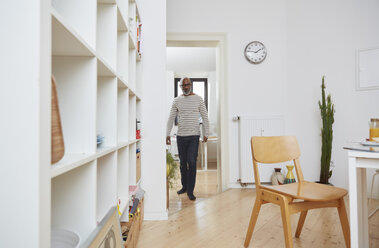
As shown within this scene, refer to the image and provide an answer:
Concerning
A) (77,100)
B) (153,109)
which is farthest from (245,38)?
(77,100)

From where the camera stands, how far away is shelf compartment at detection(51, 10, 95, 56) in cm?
58

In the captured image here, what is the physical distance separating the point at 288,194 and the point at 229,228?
2.43 ft

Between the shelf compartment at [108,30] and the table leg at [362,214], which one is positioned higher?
the shelf compartment at [108,30]

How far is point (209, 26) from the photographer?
3359mm

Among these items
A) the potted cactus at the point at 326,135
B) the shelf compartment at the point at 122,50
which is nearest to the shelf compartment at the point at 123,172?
the shelf compartment at the point at 122,50

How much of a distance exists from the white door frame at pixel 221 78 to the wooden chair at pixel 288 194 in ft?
5.38

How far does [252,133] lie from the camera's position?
320cm

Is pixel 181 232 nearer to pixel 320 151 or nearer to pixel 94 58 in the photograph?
pixel 94 58

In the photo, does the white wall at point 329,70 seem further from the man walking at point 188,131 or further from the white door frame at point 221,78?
the man walking at point 188,131

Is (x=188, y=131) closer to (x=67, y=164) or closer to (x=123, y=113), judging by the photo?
(x=123, y=113)

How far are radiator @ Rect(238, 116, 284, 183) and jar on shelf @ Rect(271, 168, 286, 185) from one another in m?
0.10

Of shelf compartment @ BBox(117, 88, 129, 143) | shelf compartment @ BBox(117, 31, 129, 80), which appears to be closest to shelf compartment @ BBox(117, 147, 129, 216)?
shelf compartment @ BBox(117, 88, 129, 143)

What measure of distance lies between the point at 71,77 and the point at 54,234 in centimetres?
51

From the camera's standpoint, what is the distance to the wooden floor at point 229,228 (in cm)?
165
